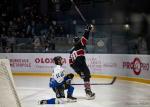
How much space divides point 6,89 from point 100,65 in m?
7.53

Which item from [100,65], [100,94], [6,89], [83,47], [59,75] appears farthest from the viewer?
[100,65]

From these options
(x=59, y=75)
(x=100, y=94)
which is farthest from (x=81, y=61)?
(x=100, y=94)

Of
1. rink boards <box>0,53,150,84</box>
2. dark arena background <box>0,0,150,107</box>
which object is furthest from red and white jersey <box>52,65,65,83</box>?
rink boards <box>0,53,150,84</box>

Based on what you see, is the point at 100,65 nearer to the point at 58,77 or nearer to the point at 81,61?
the point at 81,61

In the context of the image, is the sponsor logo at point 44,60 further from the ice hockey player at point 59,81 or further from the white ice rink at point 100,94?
the ice hockey player at point 59,81

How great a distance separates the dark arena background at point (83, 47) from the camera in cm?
925

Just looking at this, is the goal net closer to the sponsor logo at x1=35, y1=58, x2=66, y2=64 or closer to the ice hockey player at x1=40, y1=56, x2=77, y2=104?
the ice hockey player at x1=40, y1=56, x2=77, y2=104

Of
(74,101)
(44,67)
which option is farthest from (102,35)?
(74,101)

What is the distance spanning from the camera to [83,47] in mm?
8555

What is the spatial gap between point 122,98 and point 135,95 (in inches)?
20.4

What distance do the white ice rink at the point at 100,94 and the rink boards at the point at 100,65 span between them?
367mm

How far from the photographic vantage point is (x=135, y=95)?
8.95m

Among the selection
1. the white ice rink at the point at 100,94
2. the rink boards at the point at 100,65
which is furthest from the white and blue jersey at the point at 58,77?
the rink boards at the point at 100,65

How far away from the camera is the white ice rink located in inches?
310
